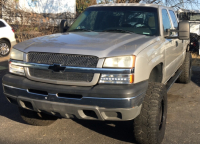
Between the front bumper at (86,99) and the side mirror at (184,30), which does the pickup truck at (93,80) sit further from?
the side mirror at (184,30)

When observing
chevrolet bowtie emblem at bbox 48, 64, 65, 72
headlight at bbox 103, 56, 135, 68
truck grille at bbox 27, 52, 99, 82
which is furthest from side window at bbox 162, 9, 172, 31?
chevrolet bowtie emblem at bbox 48, 64, 65, 72

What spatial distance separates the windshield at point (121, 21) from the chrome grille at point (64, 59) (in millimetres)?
1403

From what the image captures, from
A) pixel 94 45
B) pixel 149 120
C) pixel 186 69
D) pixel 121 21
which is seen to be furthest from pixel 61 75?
A: pixel 186 69

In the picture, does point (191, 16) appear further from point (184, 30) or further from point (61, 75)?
point (61, 75)

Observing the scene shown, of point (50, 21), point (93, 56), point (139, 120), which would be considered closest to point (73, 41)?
point (93, 56)

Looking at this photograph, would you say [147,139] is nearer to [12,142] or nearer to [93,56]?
[93,56]

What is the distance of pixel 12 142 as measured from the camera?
Answer: 3.69 m

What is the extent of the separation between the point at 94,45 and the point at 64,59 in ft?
1.38

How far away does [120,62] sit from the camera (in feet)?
9.91

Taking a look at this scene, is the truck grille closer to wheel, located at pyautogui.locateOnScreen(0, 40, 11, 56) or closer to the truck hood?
the truck hood

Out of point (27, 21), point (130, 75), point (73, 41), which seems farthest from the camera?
point (27, 21)

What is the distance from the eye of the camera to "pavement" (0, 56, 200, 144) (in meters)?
3.73

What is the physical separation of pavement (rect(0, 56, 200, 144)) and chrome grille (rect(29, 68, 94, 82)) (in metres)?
1.02

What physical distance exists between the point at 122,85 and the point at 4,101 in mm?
3381
